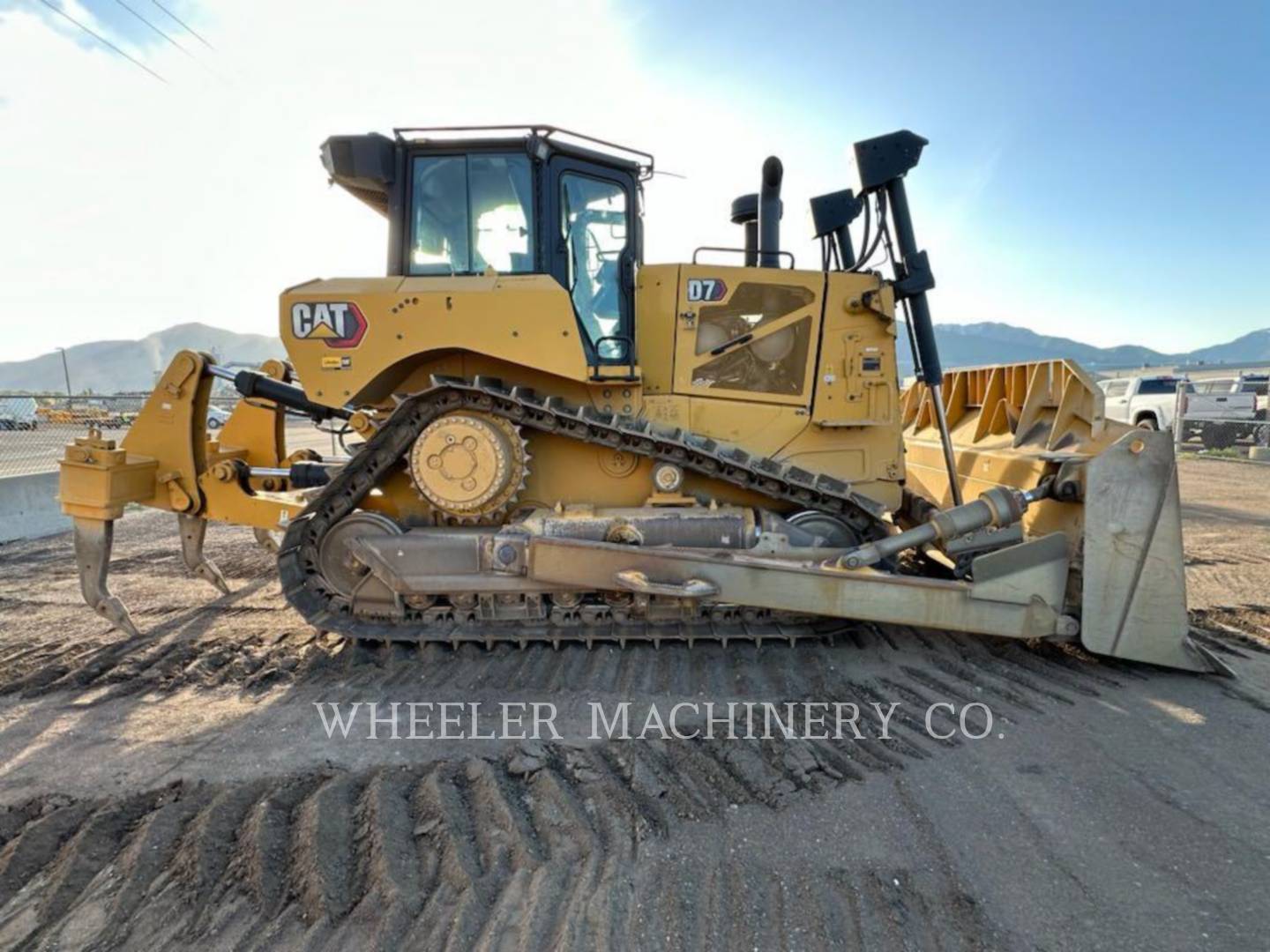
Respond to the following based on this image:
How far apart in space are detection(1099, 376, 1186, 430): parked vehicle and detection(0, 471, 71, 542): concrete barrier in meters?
21.8

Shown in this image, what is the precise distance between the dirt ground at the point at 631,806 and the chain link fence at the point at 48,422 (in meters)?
5.88

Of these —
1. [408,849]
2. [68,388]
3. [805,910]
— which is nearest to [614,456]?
[408,849]

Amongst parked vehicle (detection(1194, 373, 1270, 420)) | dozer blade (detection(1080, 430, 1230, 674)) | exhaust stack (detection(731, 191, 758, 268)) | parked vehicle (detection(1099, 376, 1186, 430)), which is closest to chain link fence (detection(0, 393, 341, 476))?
exhaust stack (detection(731, 191, 758, 268))

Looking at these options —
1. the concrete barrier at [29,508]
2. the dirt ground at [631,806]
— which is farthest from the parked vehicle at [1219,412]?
the concrete barrier at [29,508]

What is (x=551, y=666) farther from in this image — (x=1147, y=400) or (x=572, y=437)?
(x=1147, y=400)

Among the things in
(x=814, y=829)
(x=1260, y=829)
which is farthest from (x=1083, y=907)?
(x=1260, y=829)

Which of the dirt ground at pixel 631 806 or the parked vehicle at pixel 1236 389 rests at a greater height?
the parked vehicle at pixel 1236 389

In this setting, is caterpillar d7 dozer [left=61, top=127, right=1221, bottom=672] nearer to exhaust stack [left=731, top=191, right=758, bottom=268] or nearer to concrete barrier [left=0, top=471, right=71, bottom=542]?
exhaust stack [left=731, top=191, right=758, bottom=268]

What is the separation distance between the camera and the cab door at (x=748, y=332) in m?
4.32

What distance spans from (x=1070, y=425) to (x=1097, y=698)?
1.92m

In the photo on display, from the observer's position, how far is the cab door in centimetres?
432

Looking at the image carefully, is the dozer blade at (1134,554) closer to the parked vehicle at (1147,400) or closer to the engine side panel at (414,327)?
the engine side panel at (414,327)

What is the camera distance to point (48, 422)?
12648 millimetres

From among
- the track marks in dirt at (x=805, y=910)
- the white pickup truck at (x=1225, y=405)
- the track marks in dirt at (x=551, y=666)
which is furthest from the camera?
the white pickup truck at (x=1225, y=405)
